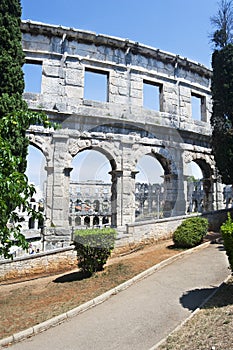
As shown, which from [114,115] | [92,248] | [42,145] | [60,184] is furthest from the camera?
[114,115]

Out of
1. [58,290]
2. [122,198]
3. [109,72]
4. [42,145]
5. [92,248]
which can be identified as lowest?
[58,290]

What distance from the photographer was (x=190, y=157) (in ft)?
53.0

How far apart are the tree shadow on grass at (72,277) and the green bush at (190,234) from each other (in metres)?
3.96

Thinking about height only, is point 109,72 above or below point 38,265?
above

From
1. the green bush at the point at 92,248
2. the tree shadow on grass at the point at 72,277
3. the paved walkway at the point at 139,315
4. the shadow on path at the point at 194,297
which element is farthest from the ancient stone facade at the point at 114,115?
the shadow on path at the point at 194,297

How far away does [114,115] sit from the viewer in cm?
1420

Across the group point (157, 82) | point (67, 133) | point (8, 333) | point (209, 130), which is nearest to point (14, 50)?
point (67, 133)

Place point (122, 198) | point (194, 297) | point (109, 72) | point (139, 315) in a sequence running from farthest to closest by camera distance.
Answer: point (109, 72) → point (122, 198) → point (194, 297) → point (139, 315)

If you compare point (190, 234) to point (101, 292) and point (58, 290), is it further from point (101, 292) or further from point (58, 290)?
point (58, 290)

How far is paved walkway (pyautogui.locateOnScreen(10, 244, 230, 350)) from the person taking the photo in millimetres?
4863

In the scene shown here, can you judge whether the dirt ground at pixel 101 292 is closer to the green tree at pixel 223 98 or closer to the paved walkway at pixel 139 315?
the paved walkway at pixel 139 315

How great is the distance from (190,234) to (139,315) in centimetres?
566

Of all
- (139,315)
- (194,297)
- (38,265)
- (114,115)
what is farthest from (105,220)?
(139,315)

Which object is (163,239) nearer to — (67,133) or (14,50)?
(67,133)
